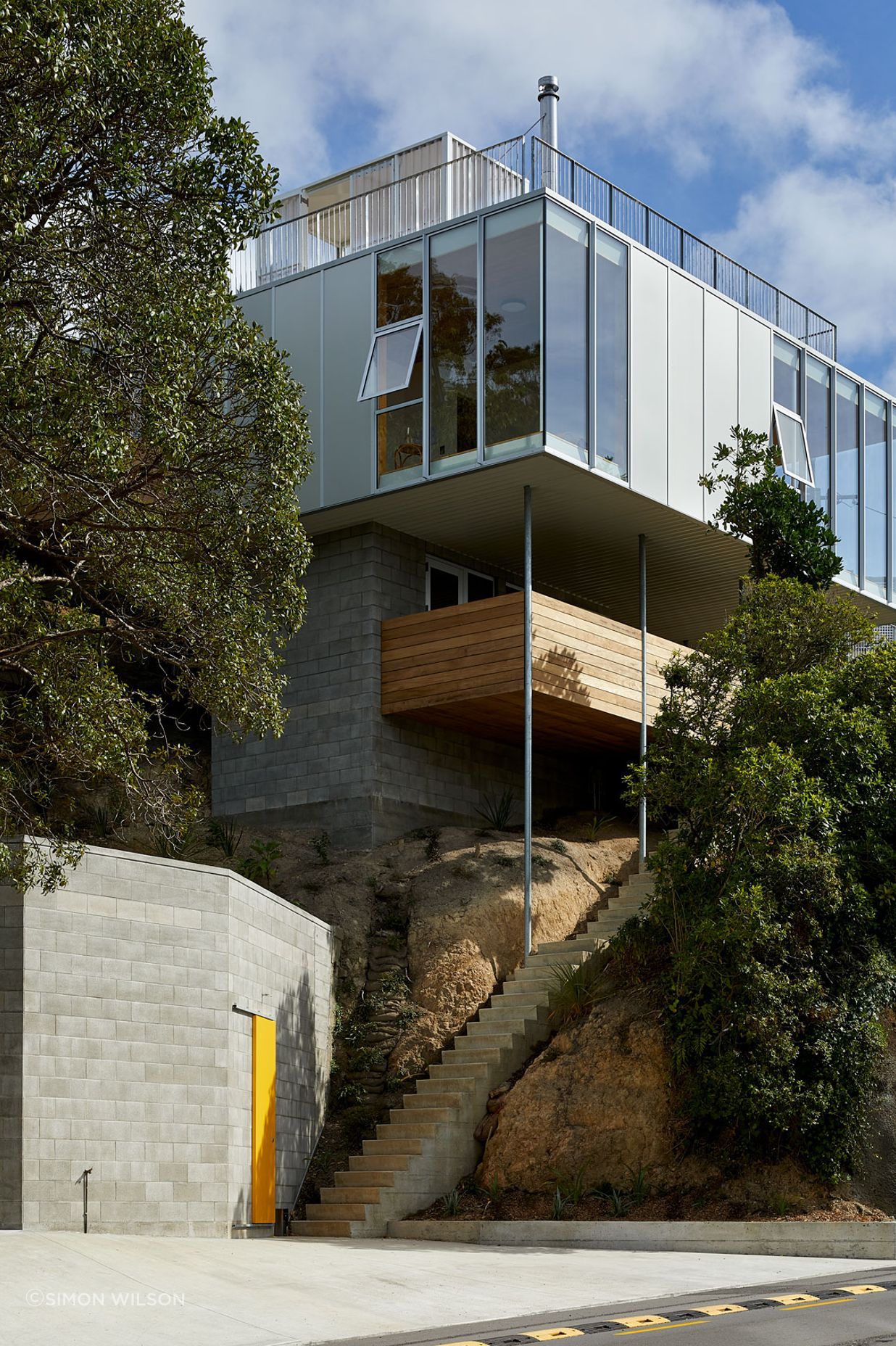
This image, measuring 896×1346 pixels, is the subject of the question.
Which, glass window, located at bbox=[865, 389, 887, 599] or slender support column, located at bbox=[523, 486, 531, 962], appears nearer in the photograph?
slender support column, located at bbox=[523, 486, 531, 962]

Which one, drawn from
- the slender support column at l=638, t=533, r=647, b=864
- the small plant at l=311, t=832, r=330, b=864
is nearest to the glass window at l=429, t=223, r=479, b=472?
the slender support column at l=638, t=533, r=647, b=864

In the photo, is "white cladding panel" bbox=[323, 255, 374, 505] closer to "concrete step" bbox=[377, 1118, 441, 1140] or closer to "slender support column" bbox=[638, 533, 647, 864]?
"slender support column" bbox=[638, 533, 647, 864]

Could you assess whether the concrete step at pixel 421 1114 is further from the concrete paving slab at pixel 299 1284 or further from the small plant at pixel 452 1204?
the concrete paving slab at pixel 299 1284

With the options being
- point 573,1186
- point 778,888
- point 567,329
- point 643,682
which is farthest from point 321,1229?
point 567,329

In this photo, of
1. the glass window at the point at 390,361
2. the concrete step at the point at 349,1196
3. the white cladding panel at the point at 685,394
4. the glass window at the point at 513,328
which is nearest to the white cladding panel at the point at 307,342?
the glass window at the point at 390,361

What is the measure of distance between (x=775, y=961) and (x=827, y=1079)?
55.0 inches

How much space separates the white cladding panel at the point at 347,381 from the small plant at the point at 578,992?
8.01 m

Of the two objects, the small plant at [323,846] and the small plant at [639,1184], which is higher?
the small plant at [323,846]

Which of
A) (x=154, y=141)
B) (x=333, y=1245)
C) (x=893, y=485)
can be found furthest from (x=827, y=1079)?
(x=893, y=485)

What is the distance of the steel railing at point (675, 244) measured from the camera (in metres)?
24.2

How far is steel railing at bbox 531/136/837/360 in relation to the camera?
24203mm

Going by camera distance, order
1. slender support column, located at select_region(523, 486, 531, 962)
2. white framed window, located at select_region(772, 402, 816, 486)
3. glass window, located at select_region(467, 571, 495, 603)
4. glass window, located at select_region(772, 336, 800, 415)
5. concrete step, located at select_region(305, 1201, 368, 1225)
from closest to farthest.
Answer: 1. concrete step, located at select_region(305, 1201, 368, 1225)
2. slender support column, located at select_region(523, 486, 531, 962)
3. glass window, located at select_region(467, 571, 495, 603)
4. white framed window, located at select_region(772, 402, 816, 486)
5. glass window, located at select_region(772, 336, 800, 415)

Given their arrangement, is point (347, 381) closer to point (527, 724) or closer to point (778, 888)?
point (527, 724)

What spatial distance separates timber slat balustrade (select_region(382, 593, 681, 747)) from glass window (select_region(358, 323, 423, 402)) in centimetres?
348
